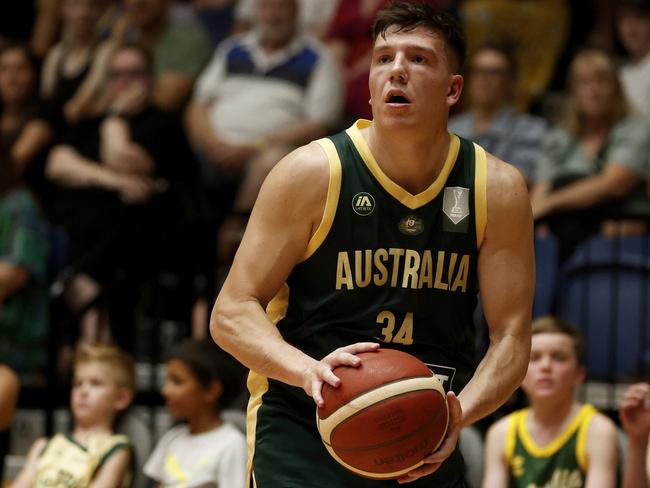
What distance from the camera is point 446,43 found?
352 cm

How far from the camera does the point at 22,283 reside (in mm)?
7172

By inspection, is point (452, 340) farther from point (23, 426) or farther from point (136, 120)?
point (136, 120)

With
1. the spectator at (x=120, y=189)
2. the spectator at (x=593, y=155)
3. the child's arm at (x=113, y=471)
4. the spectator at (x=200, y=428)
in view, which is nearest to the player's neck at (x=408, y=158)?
the spectator at (x=200, y=428)

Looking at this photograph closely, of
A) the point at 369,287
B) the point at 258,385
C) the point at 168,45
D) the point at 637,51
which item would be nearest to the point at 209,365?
the point at 258,385

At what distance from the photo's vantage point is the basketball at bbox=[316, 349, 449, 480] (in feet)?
10.1

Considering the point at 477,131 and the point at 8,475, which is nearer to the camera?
the point at 8,475

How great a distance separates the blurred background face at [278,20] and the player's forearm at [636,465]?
422cm

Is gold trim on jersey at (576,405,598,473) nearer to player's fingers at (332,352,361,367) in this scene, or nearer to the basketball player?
the basketball player

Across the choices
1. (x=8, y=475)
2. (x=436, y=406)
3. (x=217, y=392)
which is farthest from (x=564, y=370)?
(x=8, y=475)

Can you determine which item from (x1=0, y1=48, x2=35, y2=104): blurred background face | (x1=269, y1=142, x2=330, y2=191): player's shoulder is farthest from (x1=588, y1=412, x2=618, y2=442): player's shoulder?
(x1=0, y1=48, x2=35, y2=104): blurred background face

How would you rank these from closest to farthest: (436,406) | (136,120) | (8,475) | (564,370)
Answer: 1. (436,406)
2. (564,370)
3. (8,475)
4. (136,120)

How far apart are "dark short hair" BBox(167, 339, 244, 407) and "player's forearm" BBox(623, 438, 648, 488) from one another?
1.97 metres

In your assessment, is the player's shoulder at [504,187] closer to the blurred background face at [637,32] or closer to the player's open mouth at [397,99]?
the player's open mouth at [397,99]

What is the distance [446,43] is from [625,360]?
389 cm
